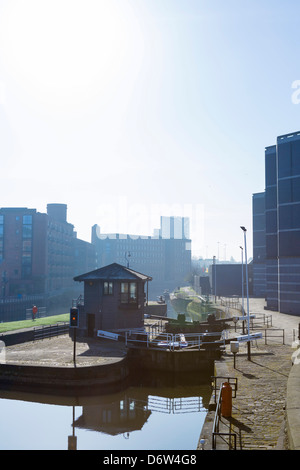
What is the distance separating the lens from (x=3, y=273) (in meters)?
103

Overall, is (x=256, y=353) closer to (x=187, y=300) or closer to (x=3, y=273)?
(x=187, y=300)

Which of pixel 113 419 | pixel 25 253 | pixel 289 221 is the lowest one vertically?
pixel 113 419

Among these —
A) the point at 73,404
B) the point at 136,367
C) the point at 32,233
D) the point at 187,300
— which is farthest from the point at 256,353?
the point at 32,233

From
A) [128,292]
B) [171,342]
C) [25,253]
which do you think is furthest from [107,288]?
[25,253]

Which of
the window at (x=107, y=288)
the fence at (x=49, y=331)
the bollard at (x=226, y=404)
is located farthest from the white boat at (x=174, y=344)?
the bollard at (x=226, y=404)

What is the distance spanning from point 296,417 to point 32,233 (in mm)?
103286

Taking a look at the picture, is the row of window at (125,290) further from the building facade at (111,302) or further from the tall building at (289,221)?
the tall building at (289,221)

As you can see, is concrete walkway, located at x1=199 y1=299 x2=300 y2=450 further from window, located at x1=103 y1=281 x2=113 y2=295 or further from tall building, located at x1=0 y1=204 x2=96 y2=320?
tall building, located at x1=0 y1=204 x2=96 y2=320

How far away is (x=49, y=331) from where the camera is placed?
3466cm

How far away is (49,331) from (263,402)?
23.5 metres

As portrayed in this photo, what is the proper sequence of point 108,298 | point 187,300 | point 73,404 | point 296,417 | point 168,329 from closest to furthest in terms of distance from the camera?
point 296,417
point 73,404
point 108,298
point 168,329
point 187,300

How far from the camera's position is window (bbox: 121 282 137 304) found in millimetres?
32562

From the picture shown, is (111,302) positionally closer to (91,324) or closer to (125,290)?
(125,290)

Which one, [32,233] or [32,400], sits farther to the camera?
[32,233]
